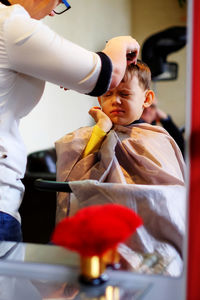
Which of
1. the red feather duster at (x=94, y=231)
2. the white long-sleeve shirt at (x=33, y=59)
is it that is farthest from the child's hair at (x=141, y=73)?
the red feather duster at (x=94, y=231)

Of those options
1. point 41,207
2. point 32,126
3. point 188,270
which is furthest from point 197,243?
point 32,126

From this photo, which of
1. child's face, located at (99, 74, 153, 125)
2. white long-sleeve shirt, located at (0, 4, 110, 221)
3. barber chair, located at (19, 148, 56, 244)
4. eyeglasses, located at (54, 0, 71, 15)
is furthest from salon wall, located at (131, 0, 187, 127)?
barber chair, located at (19, 148, 56, 244)

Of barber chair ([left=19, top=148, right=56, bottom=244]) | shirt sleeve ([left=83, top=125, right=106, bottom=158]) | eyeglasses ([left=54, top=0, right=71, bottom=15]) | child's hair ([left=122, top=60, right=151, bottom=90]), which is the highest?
eyeglasses ([left=54, top=0, right=71, bottom=15])

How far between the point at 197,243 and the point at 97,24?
0.95 meters

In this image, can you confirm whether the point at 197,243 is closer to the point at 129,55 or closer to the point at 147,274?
the point at 147,274

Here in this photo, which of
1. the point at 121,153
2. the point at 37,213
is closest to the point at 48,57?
the point at 121,153

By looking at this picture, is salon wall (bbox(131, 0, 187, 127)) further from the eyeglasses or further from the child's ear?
the eyeglasses

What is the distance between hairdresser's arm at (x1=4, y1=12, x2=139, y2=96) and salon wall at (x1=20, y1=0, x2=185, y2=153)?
1.00ft

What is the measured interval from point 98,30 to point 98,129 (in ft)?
1.15

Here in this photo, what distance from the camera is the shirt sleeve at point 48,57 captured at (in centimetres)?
94

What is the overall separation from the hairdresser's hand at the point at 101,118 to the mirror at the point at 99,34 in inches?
1.0

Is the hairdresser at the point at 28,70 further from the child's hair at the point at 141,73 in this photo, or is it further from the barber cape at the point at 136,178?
the barber cape at the point at 136,178

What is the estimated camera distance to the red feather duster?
0.74m

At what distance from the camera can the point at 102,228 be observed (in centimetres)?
74
